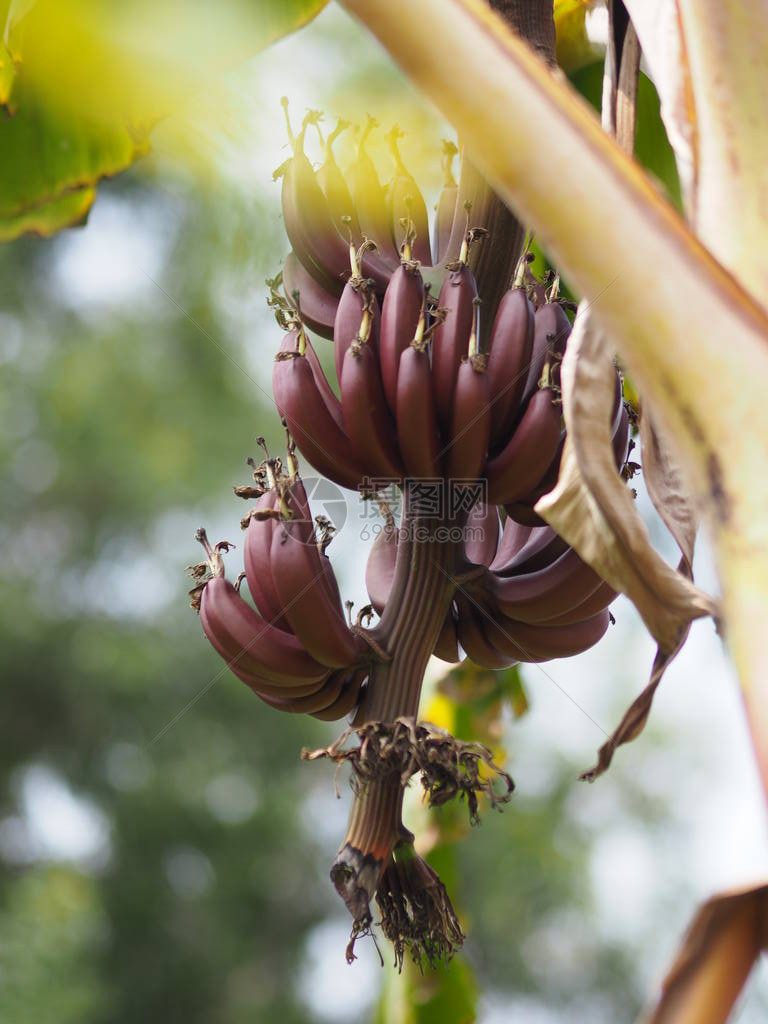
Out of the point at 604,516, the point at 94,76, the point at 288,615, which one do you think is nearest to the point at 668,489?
the point at 604,516

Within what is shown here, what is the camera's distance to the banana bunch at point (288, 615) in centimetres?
63

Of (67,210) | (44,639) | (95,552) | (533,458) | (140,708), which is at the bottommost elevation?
(533,458)

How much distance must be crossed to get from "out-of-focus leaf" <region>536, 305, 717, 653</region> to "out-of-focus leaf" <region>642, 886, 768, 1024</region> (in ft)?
0.47

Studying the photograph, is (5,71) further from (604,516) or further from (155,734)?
(155,734)

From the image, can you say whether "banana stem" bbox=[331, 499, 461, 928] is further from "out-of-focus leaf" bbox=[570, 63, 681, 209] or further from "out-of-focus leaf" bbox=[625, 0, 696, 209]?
"out-of-focus leaf" bbox=[570, 63, 681, 209]

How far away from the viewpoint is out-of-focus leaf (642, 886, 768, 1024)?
0.34m

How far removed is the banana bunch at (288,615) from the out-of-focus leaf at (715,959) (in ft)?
1.02

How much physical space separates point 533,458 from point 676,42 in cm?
25

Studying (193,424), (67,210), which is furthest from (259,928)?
(67,210)

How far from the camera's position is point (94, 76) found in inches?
33.9

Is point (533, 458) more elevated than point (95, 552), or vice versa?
point (95, 552)

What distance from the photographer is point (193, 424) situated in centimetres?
555

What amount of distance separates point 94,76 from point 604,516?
0.65 meters

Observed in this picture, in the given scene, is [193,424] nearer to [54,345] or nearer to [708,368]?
[54,345]
